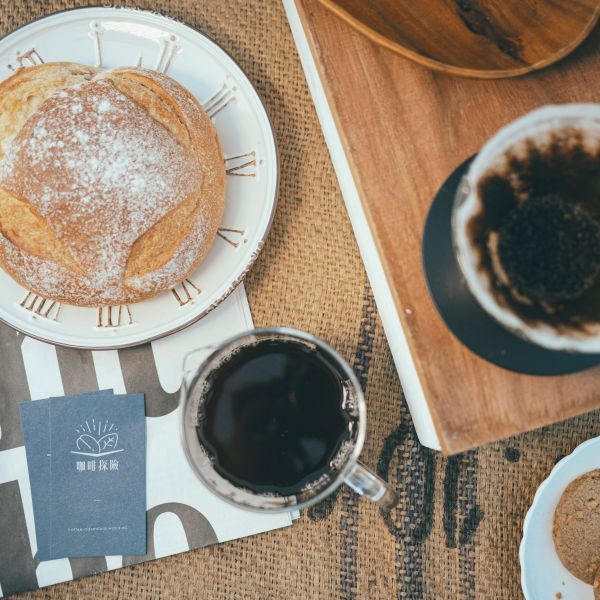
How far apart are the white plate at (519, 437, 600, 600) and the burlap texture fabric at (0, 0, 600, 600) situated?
57 millimetres

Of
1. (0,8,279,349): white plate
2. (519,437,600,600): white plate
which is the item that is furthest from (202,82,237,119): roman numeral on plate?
(519,437,600,600): white plate

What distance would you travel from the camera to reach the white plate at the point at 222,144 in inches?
31.2

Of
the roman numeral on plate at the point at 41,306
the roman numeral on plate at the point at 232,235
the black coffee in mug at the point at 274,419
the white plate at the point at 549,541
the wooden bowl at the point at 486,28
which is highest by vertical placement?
the wooden bowl at the point at 486,28

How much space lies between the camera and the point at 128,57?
81 centimetres

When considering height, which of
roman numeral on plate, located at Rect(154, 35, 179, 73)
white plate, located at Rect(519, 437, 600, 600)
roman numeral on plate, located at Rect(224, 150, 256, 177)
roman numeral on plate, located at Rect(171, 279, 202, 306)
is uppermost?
roman numeral on plate, located at Rect(154, 35, 179, 73)

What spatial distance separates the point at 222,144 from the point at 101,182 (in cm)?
20

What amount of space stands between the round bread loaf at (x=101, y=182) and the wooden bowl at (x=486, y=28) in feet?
0.86

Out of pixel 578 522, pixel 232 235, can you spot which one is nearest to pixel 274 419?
pixel 232 235

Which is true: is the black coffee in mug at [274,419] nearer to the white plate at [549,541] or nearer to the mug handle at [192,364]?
the mug handle at [192,364]

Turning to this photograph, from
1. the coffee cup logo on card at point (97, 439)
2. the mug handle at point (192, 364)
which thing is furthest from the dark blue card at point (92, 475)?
the mug handle at point (192, 364)

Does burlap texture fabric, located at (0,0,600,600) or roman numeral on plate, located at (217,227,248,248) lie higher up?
roman numeral on plate, located at (217,227,248,248)

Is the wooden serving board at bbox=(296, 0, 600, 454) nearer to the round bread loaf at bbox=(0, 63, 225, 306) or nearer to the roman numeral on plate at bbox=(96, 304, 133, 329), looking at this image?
the round bread loaf at bbox=(0, 63, 225, 306)

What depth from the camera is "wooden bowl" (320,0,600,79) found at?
0.66 m

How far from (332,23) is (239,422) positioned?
51 centimetres
